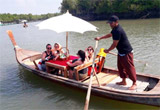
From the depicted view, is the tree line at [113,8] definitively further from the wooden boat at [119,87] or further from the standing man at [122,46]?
the standing man at [122,46]

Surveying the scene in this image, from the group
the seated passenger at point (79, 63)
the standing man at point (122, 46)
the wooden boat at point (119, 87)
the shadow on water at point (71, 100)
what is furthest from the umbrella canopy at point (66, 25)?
the shadow on water at point (71, 100)

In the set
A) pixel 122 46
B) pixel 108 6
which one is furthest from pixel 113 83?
pixel 108 6

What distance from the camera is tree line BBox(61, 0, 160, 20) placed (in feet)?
147

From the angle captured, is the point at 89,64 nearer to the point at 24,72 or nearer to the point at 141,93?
the point at 141,93

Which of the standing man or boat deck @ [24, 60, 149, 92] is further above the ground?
the standing man

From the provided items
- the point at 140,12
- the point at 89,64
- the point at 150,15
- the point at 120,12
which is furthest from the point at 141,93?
the point at 120,12

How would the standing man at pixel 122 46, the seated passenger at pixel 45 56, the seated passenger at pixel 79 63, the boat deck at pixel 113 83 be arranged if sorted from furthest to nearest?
the seated passenger at pixel 45 56
the seated passenger at pixel 79 63
the boat deck at pixel 113 83
the standing man at pixel 122 46

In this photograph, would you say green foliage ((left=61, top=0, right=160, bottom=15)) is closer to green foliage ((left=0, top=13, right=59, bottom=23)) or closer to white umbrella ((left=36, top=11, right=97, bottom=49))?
green foliage ((left=0, top=13, right=59, bottom=23))

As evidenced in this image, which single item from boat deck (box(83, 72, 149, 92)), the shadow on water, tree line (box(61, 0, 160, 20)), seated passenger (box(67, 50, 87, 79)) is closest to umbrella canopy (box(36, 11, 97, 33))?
seated passenger (box(67, 50, 87, 79))

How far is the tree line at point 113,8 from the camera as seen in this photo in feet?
147

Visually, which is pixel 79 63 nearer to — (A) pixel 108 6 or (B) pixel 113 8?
(B) pixel 113 8

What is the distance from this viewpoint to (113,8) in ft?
180

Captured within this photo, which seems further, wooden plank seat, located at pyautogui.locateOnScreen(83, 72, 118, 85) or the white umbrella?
the white umbrella

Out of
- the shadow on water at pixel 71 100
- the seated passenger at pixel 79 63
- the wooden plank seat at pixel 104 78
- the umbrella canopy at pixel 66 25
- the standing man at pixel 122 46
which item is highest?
the umbrella canopy at pixel 66 25
